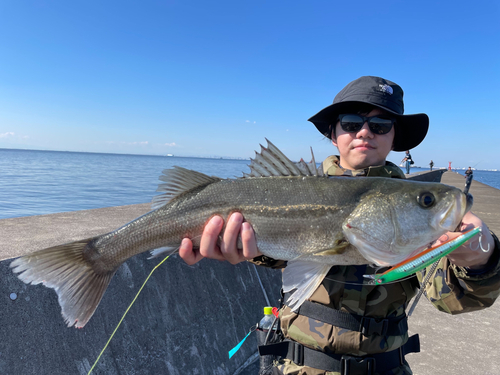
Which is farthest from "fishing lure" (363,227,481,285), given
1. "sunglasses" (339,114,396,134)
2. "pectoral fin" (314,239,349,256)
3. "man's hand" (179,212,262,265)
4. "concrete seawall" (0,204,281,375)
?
"concrete seawall" (0,204,281,375)

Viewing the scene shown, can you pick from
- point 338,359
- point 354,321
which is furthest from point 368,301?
point 338,359

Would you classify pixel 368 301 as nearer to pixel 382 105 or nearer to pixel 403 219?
pixel 403 219

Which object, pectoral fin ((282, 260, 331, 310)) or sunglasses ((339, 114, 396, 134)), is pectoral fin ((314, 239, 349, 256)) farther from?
sunglasses ((339, 114, 396, 134))

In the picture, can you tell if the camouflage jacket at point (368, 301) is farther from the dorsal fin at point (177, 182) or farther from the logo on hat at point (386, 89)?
the logo on hat at point (386, 89)

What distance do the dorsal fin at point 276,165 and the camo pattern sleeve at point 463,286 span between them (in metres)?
1.27

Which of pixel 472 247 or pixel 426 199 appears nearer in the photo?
pixel 472 247

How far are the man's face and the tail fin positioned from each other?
251 centimetres

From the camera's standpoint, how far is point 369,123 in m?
3.08

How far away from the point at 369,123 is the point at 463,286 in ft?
5.26

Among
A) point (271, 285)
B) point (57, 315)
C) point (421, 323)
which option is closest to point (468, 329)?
point (421, 323)

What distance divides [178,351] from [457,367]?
3423mm

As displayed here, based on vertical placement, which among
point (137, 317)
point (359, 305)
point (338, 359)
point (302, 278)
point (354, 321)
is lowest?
point (137, 317)

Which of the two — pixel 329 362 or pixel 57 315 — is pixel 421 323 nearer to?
pixel 329 362

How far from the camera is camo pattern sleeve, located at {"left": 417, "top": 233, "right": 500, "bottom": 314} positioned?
7.39 ft
